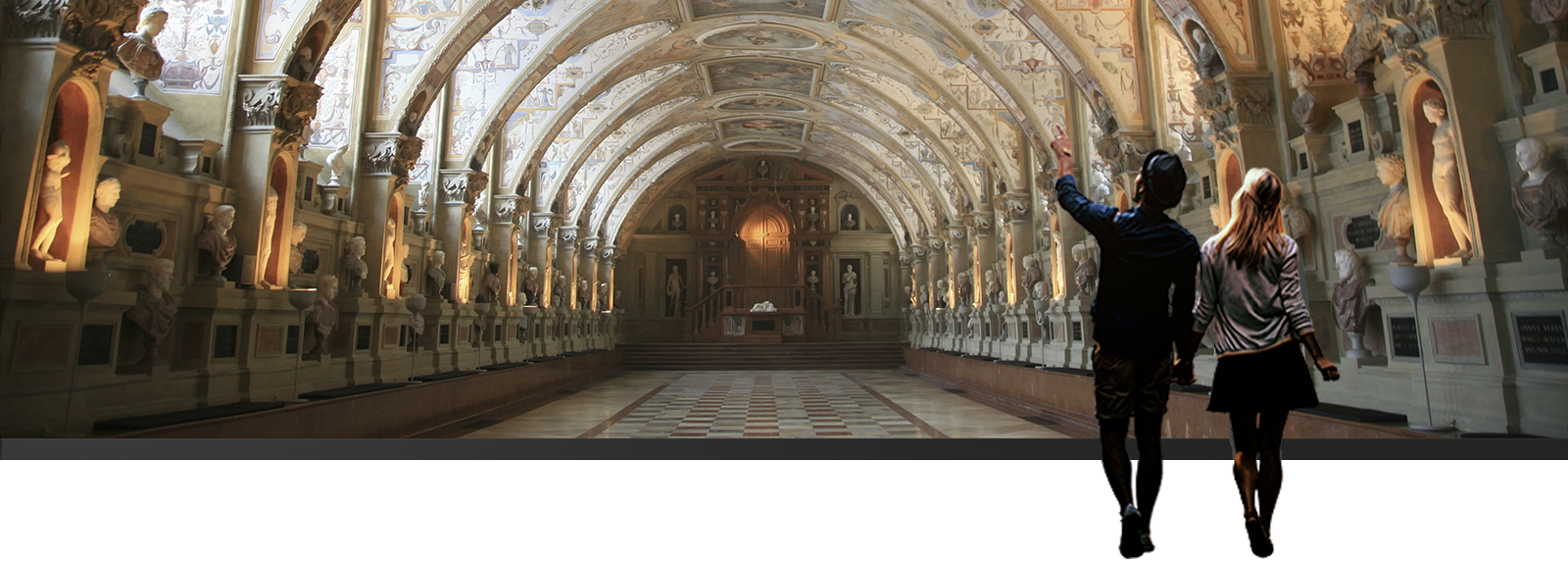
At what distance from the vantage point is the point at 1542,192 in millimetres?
4594

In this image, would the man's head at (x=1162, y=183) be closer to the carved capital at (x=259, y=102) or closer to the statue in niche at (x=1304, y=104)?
the statue in niche at (x=1304, y=104)

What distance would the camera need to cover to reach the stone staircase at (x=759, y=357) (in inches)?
972

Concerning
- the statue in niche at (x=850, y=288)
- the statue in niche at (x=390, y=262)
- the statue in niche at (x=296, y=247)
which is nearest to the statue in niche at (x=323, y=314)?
the statue in niche at (x=296, y=247)

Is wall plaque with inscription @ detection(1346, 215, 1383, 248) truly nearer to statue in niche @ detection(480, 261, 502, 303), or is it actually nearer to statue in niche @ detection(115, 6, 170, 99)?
statue in niche @ detection(115, 6, 170, 99)

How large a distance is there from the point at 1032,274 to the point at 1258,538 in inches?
469

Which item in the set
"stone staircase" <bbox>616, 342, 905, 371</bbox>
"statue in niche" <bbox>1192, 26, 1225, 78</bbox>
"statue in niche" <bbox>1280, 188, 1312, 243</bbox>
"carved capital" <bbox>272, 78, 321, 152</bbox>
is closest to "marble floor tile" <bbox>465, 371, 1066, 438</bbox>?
"statue in niche" <bbox>1280, 188, 1312, 243</bbox>

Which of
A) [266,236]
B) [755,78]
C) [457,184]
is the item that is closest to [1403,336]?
[266,236]

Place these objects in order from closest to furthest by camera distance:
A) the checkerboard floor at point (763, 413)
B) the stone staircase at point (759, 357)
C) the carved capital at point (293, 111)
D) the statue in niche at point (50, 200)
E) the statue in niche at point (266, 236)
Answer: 1. the statue in niche at point (50, 200)
2. the statue in niche at point (266, 236)
3. the carved capital at point (293, 111)
4. the checkerboard floor at point (763, 413)
5. the stone staircase at point (759, 357)

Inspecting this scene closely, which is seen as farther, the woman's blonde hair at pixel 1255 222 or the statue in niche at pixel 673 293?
the statue in niche at pixel 673 293

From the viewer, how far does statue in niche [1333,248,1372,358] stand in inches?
249

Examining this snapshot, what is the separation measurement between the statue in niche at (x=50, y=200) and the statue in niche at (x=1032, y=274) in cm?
1344

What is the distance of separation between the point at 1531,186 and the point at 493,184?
16.4 m

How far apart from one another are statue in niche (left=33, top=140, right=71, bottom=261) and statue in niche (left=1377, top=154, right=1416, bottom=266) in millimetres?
9887

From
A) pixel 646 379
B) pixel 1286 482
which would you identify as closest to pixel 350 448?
pixel 1286 482
